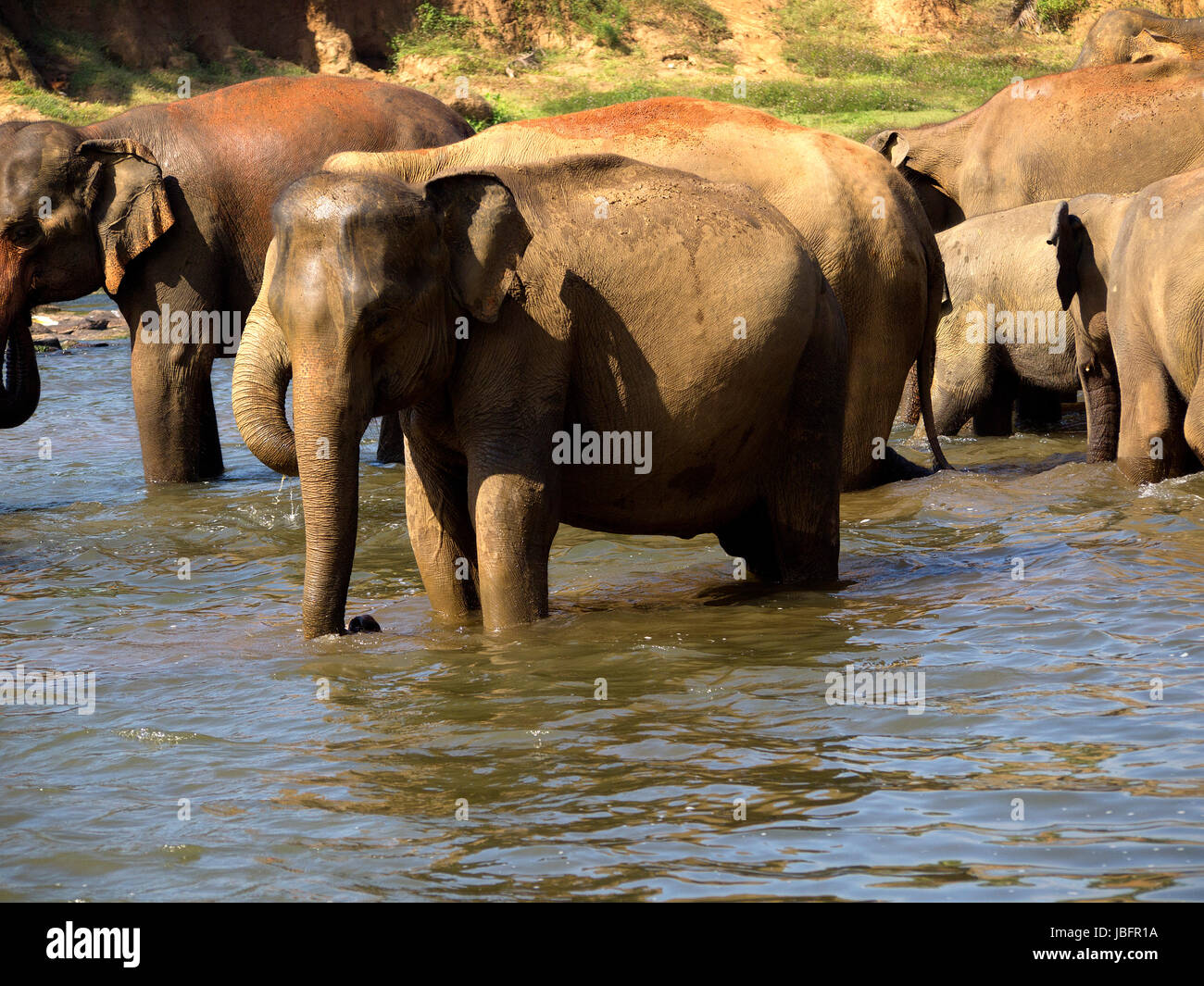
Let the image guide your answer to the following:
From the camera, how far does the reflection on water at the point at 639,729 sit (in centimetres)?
407

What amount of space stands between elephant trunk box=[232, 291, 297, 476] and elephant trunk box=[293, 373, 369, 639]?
0.45 ft

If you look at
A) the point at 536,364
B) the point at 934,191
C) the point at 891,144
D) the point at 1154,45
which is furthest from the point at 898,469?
the point at 1154,45

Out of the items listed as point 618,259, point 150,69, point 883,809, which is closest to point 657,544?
point 618,259

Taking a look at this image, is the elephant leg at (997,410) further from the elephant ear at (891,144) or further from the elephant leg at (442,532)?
the elephant leg at (442,532)

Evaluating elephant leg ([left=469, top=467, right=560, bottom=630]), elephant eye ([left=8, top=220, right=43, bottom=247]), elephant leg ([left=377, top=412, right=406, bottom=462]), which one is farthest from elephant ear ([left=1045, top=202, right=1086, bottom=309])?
elephant eye ([left=8, top=220, right=43, bottom=247])

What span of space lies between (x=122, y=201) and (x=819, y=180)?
428 cm

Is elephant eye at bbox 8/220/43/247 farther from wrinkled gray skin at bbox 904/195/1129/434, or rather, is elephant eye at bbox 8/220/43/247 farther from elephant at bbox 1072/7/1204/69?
elephant at bbox 1072/7/1204/69

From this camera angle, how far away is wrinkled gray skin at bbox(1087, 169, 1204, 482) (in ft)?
26.8

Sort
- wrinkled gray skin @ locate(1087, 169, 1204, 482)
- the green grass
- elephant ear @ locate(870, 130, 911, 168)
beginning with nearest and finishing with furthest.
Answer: wrinkled gray skin @ locate(1087, 169, 1204, 482), elephant ear @ locate(870, 130, 911, 168), the green grass

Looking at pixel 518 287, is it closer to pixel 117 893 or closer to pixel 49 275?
pixel 117 893

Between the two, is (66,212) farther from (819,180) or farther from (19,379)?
(819,180)

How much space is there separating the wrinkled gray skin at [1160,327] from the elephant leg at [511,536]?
12.6 feet

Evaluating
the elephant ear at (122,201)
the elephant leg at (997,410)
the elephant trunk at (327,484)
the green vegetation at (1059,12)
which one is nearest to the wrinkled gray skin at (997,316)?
the elephant leg at (997,410)

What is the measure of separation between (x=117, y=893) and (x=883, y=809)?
1908 mm
